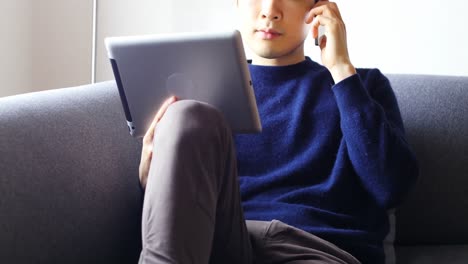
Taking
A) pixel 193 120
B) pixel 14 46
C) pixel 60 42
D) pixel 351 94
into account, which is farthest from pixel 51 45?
pixel 193 120

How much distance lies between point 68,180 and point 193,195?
323mm

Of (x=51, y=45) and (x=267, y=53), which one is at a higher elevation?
(x=267, y=53)

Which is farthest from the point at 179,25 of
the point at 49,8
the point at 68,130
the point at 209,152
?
the point at 209,152

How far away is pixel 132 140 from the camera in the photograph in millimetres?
1438

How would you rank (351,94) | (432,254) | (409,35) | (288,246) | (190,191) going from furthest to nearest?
(409,35), (432,254), (351,94), (288,246), (190,191)

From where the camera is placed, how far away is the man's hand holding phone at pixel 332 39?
133 cm

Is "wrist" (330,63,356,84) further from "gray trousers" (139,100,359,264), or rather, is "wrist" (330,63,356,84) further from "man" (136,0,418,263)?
"gray trousers" (139,100,359,264)

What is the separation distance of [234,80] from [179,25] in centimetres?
117

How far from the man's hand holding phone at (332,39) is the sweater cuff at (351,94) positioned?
0.9 inches

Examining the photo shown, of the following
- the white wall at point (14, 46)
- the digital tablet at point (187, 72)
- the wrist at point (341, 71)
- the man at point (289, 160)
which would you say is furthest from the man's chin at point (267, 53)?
the white wall at point (14, 46)

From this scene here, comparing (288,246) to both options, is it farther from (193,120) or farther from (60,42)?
(60,42)

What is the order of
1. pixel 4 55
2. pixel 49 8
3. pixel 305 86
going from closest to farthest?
pixel 305 86
pixel 4 55
pixel 49 8

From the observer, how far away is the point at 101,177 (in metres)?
1.28

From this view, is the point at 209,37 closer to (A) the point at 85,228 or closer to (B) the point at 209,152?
(B) the point at 209,152
